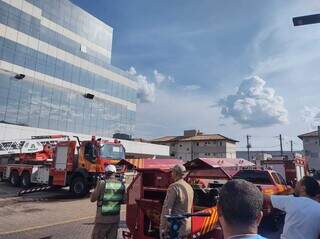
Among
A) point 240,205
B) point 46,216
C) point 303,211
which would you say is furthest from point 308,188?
point 46,216

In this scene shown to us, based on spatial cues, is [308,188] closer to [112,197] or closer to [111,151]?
[112,197]

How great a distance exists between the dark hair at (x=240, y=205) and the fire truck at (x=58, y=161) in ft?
55.4

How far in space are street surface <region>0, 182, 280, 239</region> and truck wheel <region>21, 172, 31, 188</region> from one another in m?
1.69

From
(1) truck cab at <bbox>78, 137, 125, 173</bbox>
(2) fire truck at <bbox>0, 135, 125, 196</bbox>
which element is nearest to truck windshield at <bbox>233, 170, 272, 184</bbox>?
(1) truck cab at <bbox>78, 137, 125, 173</bbox>

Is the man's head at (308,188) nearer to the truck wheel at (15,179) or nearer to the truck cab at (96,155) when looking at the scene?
the truck cab at (96,155)

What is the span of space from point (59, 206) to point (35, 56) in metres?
36.1

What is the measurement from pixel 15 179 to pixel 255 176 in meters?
16.3

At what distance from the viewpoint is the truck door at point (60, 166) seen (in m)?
19.6

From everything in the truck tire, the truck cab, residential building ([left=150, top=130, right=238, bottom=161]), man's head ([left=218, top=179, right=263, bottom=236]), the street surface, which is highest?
residential building ([left=150, top=130, right=238, bottom=161])

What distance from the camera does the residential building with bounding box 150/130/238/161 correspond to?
3378 inches

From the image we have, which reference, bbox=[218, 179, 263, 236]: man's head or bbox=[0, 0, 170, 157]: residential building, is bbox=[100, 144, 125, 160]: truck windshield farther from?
bbox=[0, 0, 170, 157]: residential building

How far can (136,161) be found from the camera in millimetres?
8312

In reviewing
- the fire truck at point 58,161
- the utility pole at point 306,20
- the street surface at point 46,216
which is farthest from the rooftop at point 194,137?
the utility pole at point 306,20

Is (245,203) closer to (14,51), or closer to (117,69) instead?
(14,51)
